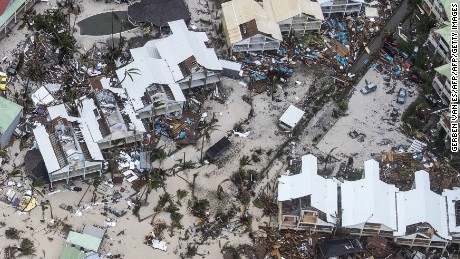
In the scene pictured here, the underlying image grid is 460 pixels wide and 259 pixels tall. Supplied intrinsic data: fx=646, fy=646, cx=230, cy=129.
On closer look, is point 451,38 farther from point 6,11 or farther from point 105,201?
point 6,11

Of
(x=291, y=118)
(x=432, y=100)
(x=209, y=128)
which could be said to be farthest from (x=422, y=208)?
(x=209, y=128)

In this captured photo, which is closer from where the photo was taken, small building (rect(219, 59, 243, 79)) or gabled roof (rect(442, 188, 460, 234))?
gabled roof (rect(442, 188, 460, 234))

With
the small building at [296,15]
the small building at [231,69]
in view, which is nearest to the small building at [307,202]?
the small building at [231,69]

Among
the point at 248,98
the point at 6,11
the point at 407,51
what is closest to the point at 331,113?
the point at 248,98

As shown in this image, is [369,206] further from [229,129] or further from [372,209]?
[229,129]

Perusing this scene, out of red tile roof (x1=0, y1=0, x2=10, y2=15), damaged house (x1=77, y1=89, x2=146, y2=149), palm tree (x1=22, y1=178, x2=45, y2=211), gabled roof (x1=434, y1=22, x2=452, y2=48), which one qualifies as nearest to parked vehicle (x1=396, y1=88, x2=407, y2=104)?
gabled roof (x1=434, y1=22, x2=452, y2=48)

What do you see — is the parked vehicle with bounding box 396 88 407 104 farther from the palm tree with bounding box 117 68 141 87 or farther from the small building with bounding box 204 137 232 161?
the palm tree with bounding box 117 68 141 87
